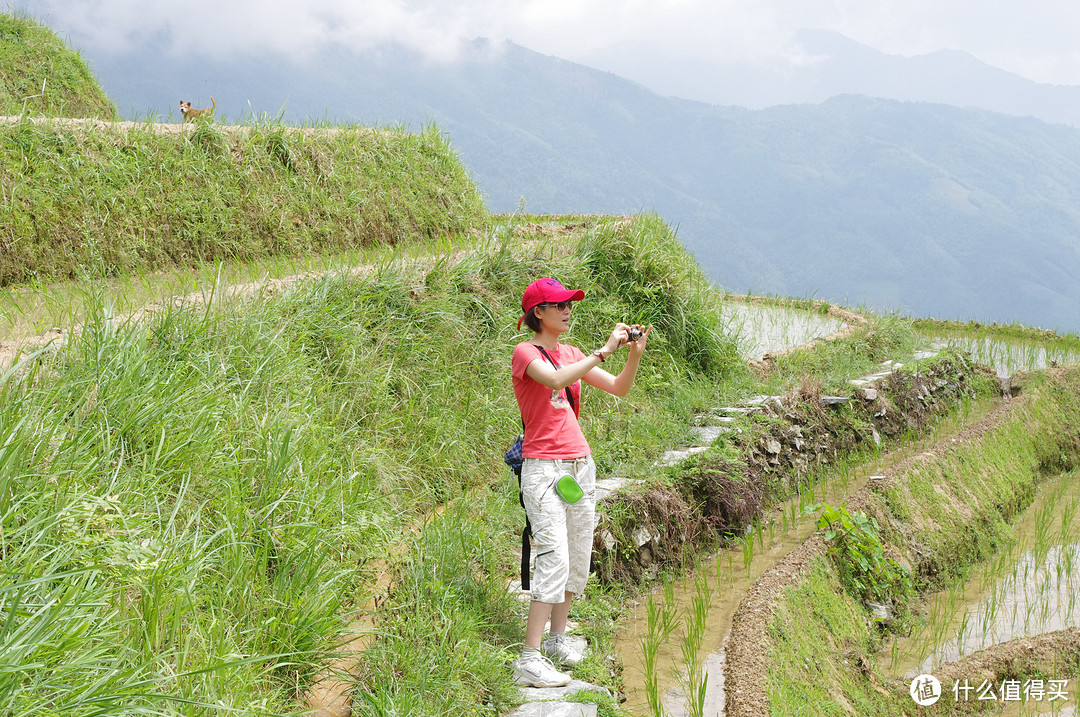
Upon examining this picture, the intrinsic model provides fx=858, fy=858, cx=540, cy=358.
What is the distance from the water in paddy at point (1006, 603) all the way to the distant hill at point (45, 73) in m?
12.4

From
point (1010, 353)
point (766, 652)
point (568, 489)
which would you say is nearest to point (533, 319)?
point (568, 489)

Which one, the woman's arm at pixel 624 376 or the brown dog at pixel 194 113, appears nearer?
the woman's arm at pixel 624 376

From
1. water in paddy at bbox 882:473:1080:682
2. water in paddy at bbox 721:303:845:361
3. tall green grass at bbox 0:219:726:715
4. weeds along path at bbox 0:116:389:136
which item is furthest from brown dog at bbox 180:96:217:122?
water in paddy at bbox 882:473:1080:682

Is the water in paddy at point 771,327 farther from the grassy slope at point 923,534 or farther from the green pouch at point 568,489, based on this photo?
the green pouch at point 568,489

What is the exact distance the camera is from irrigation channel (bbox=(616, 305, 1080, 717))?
392 cm

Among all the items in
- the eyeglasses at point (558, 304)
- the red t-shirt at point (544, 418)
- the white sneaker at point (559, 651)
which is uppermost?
the eyeglasses at point (558, 304)

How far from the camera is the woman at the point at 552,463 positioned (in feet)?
11.0

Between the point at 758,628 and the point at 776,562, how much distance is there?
3.47ft

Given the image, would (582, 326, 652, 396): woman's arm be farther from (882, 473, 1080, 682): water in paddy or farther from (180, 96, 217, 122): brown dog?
(180, 96, 217, 122): brown dog

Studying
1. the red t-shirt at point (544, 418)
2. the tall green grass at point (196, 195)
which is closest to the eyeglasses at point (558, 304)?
the red t-shirt at point (544, 418)

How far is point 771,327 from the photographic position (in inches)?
438

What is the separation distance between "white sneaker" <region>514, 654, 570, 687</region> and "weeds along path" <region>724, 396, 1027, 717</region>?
0.78 m

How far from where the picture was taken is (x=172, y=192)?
312 inches

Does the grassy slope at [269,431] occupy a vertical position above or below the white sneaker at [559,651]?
above
